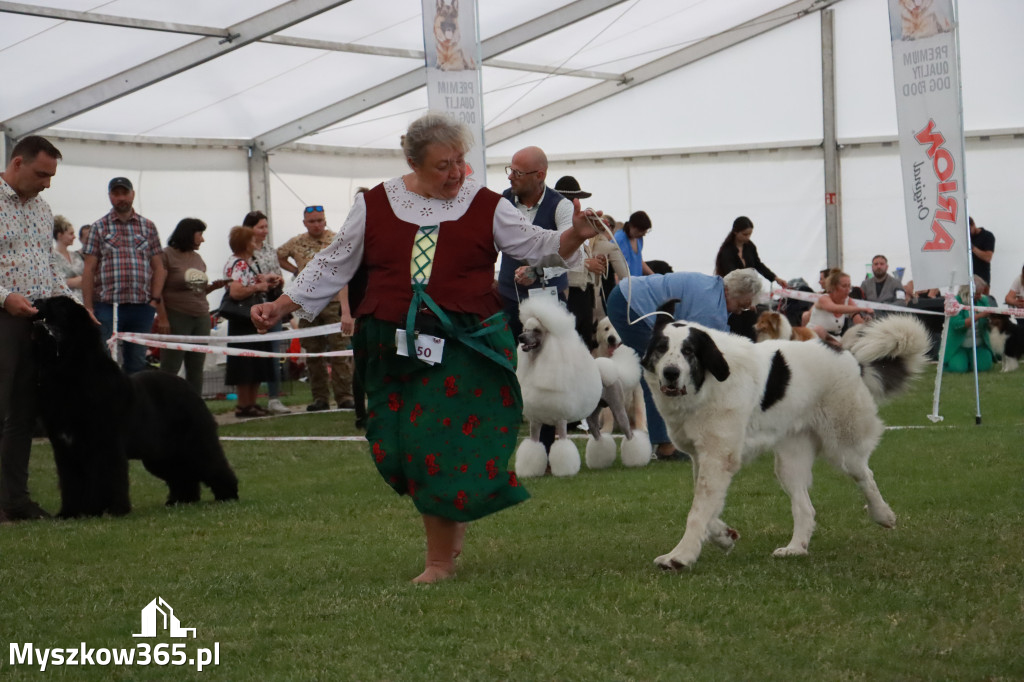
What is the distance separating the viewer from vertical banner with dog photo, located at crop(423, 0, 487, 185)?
9.83 metres

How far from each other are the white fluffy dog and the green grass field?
52 centimetres

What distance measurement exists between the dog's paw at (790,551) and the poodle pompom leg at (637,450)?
320cm

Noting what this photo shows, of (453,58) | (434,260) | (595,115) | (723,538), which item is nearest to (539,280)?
(723,538)

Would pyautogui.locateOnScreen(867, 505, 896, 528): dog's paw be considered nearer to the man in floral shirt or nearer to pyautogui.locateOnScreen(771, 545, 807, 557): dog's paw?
pyautogui.locateOnScreen(771, 545, 807, 557): dog's paw

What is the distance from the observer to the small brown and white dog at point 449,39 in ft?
32.4

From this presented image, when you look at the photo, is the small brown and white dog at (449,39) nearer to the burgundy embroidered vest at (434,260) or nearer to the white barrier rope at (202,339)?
the white barrier rope at (202,339)

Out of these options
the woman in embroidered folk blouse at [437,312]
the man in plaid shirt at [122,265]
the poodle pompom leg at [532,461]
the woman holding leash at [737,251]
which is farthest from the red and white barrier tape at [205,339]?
the woman in embroidered folk blouse at [437,312]

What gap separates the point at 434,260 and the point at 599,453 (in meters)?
4.11

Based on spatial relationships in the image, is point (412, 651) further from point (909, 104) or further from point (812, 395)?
point (909, 104)

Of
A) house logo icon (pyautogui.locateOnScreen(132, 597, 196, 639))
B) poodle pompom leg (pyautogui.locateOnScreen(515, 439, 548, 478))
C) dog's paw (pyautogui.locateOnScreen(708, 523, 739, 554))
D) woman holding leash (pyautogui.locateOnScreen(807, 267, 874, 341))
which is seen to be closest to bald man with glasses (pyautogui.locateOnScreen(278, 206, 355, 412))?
poodle pompom leg (pyautogui.locateOnScreen(515, 439, 548, 478))

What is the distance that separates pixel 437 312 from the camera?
4.33 meters

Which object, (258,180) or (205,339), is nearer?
(205,339)

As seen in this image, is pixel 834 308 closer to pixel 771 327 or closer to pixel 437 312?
pixel 771 327

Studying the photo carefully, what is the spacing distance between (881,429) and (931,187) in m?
4.63
